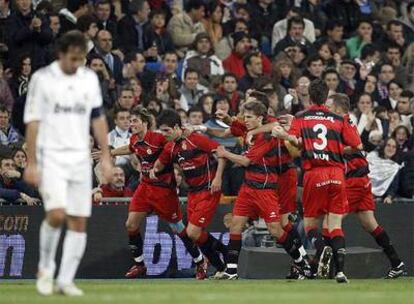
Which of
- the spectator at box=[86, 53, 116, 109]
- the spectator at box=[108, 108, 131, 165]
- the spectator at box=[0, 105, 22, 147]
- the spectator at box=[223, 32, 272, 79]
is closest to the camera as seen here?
the spectator at box=[0, 105, 22, 147]

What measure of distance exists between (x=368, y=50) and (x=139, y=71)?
16.5 feet

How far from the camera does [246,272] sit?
19.8 m

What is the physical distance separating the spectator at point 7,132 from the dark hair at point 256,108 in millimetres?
5054

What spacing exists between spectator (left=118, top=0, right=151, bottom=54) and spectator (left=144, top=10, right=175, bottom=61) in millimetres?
111

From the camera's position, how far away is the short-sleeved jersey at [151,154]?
Result: 19.5 m

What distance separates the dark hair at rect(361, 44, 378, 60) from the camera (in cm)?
2716

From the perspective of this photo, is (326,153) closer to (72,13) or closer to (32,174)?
(32,174)

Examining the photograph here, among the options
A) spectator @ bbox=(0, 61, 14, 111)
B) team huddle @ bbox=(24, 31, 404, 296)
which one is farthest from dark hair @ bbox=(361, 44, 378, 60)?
spectator @ bbox=(0, 61, 14, 111)

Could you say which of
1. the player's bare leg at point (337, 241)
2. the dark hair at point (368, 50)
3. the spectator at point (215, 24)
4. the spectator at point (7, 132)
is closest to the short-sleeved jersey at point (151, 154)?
the player's bare leg at point (337, 241)

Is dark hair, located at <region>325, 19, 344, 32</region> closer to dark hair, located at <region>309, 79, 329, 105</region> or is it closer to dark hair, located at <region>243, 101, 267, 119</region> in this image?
dark hair, located at <region>243, 101, 267, 119</region>

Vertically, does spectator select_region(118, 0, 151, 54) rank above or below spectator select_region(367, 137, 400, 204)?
above

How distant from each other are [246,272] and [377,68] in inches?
315

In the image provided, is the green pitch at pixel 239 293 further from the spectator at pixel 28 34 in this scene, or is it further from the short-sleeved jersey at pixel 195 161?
the spectator at pixel 28 34

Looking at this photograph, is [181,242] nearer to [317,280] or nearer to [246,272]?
[246,272]
